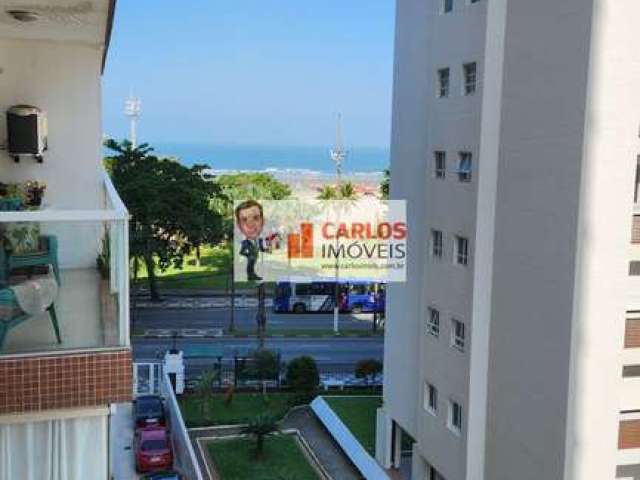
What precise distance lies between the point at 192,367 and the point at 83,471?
59.6ft

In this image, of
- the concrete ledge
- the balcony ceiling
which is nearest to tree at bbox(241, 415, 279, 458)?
the concrete ledge

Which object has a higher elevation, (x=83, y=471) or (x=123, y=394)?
(x=123, y=394)

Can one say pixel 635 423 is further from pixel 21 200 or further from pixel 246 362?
pixel 246 362

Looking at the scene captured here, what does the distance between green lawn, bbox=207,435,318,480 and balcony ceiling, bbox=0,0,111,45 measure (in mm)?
9902

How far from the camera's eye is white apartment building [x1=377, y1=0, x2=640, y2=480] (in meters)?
8.72

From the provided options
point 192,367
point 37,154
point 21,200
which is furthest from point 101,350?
point 192,367

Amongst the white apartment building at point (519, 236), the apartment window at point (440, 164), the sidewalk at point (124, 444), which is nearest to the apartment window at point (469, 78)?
the white apartment building at point (519, 236)

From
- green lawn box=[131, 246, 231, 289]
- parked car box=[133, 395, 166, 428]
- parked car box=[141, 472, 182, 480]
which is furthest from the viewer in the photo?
green lawn box=[131, 246, 231, 289]

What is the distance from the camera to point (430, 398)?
13.2 metres

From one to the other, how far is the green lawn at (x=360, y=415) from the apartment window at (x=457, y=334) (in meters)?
4.43

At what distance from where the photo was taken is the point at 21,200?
236 inches

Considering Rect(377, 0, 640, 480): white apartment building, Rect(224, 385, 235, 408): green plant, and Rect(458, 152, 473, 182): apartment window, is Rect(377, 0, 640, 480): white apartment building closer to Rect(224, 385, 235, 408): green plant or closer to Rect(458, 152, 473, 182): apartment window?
Rect(458, 152, 473, 182): apartment window

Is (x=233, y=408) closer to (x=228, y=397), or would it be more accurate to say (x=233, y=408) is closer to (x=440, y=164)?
(x=228, y=397)

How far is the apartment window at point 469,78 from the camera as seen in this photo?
11445 mm
